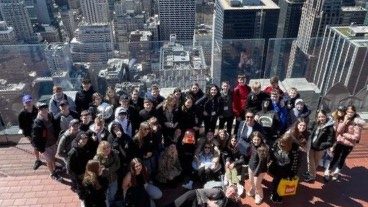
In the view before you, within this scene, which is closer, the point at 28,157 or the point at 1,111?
the point at 28,157

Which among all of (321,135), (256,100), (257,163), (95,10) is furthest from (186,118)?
(95,10)

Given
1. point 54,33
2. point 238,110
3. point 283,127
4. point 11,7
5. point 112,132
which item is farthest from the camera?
point 54,33

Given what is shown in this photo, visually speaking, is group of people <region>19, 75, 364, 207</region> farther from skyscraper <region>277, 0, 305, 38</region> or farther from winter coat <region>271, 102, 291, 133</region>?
skyscraper <region>277, 0, 305, 38</region>

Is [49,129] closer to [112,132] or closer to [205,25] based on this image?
[112,132]

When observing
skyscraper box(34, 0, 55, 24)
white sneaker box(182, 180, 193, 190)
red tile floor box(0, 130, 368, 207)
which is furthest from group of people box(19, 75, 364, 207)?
skyscraper box(34, 0, 55, 24)

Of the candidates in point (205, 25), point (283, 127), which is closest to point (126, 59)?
point (283, 127)

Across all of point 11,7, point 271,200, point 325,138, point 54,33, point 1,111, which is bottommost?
point 54,33

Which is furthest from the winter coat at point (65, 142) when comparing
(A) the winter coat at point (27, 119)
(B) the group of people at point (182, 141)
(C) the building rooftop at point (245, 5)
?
(C) the building rooftop at point (245, 5)
